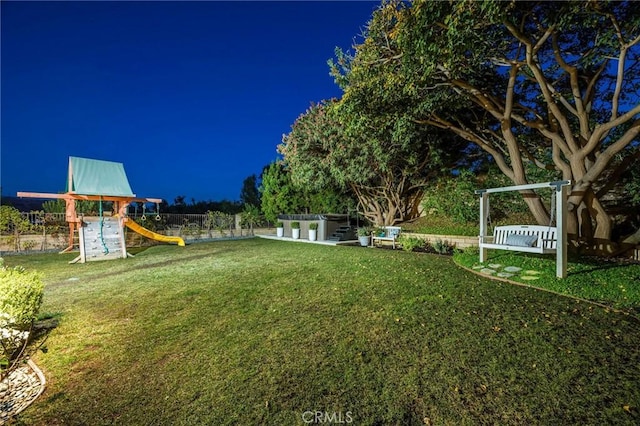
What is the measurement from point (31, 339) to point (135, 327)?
109 centimetres

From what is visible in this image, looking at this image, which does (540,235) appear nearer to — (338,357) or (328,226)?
(338,357)

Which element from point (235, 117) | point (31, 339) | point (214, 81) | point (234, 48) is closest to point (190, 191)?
point (235, 117)

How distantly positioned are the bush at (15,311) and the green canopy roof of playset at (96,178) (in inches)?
309

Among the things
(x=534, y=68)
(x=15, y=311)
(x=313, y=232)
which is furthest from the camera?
(x=313, y=232)

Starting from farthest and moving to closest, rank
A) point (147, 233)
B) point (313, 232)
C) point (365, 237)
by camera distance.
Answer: point (313, 232), point (147, 233), point (365, 237)

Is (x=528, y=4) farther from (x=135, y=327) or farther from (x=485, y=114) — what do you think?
(x=135, y=327)

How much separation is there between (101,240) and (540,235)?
12.5m

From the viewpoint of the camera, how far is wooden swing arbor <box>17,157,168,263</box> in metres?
9.18

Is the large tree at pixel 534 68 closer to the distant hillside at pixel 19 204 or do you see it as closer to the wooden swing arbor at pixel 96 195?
the wooden swing arbor at pixel 96 195

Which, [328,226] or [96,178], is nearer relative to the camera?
[96,178]

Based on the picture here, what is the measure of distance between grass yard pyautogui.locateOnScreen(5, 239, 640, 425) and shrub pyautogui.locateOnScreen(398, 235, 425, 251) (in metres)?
4.48

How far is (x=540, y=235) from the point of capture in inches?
231

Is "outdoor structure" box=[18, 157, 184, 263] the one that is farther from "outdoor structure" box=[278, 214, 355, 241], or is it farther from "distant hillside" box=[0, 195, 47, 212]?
"outdoor structure" box=[278, 214, 355, 241]

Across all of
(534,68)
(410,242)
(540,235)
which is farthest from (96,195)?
(534,68)
